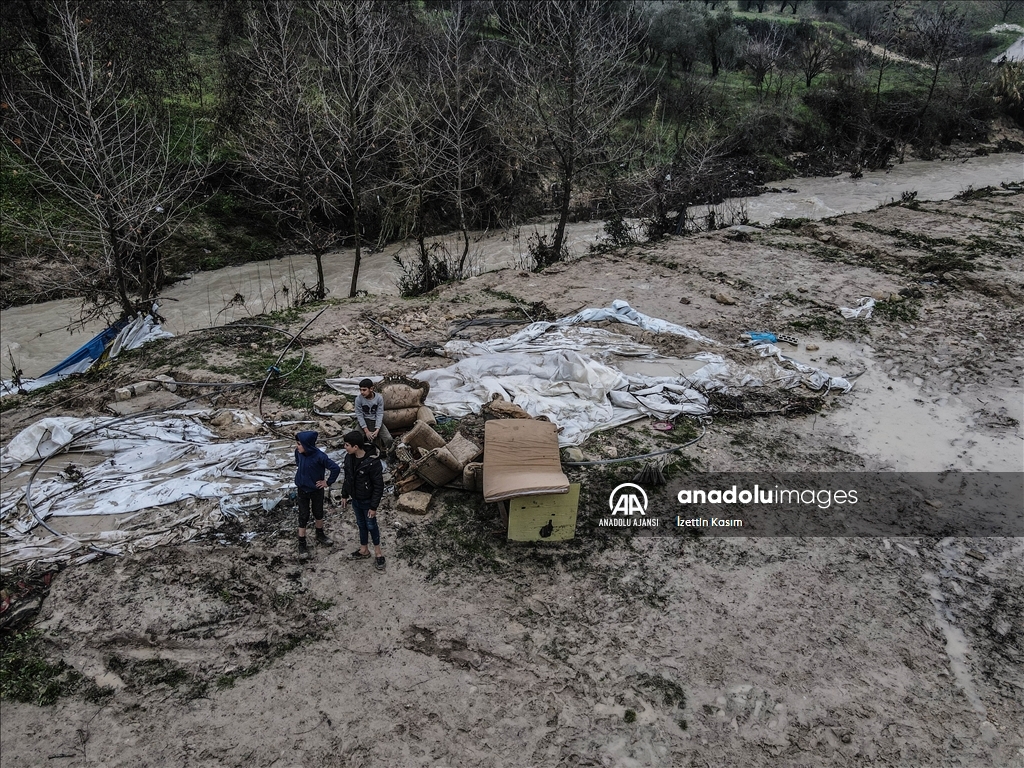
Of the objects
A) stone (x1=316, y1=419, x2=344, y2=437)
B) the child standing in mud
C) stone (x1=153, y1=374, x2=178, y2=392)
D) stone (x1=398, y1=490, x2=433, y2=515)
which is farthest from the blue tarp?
stone (x1=398, y1=490, x2=433, y2=515)

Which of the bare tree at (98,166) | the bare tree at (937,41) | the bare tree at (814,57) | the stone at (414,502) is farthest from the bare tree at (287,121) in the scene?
the bare tree at (937,41)

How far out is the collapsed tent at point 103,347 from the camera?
792 cm

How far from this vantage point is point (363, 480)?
172 inches

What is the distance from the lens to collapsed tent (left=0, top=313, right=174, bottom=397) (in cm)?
792

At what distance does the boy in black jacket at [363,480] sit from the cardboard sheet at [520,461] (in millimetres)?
889

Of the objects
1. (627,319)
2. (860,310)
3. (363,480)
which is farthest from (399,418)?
(860,310)

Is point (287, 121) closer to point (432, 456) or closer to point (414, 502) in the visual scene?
point (432, 456)

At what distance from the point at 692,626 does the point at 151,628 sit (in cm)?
368

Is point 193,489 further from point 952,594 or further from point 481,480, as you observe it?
point 952,594

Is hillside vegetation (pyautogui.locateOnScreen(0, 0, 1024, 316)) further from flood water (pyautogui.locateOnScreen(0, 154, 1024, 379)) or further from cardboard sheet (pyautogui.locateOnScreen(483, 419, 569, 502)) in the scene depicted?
cardboard sheet (pyautogui.locateOnScreen(483, 419, 569, 502))

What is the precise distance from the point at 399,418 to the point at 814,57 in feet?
93.5

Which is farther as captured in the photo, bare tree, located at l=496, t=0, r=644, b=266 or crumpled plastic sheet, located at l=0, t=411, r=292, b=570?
bare tree, located at l=496, t=0, r=644, b=266

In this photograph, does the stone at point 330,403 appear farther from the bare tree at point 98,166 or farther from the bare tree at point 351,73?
the bare tree at point 351,73

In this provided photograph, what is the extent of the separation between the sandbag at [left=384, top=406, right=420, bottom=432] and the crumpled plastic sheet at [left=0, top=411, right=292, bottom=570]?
3.14 feet
